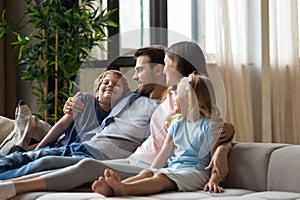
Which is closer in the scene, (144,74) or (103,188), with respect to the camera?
(103,188)

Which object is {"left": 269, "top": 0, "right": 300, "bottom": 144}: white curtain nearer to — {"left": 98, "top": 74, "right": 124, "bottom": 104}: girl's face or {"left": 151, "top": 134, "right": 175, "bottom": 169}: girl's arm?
{"left": 98, "top": 74, "right": 124, "bottom": 104}: girl's face

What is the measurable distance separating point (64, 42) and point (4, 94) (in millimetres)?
947

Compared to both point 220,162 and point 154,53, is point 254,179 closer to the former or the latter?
point 220,162

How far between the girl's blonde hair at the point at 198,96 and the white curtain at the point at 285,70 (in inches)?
74.3

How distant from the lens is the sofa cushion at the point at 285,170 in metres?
2.38

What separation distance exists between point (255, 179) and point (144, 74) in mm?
660

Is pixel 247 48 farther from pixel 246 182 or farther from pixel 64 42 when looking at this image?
pixel 246 182

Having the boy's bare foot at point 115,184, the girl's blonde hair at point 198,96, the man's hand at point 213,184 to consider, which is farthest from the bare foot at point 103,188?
the girl's blonde hair at point 198,96

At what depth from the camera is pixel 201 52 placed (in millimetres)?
2689

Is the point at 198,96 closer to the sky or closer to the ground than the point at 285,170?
closer to the sky

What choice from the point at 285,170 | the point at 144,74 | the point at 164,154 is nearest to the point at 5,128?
the point at 144,74

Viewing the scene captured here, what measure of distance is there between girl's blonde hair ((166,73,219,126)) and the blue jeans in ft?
1.66

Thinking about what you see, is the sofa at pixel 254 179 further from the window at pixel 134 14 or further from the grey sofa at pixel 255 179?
the window at pixel 134 14

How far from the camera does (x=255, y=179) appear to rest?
2490 millimetres
